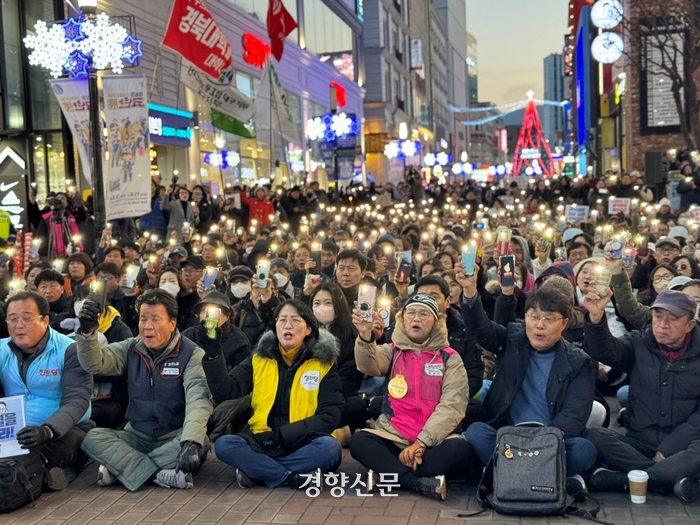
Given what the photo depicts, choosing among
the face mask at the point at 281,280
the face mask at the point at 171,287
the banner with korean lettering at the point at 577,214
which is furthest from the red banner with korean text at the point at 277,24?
the face mask at the point at 171,287

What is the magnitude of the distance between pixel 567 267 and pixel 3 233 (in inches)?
422

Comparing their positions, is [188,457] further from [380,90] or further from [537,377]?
[380,90]

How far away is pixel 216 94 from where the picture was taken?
58.0 feet

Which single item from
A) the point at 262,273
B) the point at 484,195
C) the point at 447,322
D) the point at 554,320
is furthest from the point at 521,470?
the point at 484,195

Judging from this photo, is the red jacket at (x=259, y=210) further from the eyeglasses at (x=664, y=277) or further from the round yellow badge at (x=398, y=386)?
the round yellow badge at (x=398, y=386)

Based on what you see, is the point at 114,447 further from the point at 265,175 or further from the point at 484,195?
the point at 265,175

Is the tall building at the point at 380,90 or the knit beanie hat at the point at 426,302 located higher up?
the tall building at the point at 380,90

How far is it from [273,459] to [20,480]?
1.68 metres

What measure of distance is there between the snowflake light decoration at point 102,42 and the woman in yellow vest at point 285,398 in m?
8.65

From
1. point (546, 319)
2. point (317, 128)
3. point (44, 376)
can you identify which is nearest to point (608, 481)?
point (546, 319)

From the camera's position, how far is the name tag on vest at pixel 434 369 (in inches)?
245

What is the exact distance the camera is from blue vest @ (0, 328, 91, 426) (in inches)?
255

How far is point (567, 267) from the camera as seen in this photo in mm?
8641

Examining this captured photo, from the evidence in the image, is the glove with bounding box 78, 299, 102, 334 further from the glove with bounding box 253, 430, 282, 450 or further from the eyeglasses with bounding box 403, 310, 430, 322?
the eyeglasses with bounding box 403, 310, 430, 322
